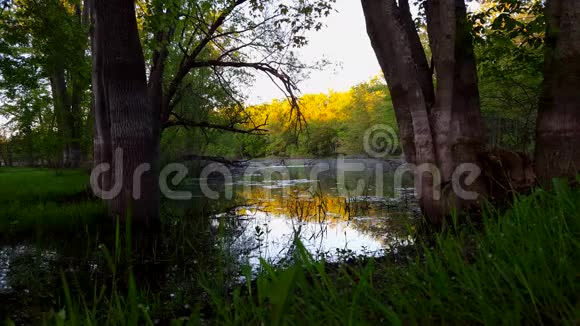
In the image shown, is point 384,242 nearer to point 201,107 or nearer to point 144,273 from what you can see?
point 144,273

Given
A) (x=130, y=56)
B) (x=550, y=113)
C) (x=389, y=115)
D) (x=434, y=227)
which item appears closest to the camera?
(x=550, y=113)

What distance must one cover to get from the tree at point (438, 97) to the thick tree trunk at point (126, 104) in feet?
13.8

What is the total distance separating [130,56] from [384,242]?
572 cm

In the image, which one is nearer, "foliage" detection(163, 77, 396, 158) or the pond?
the pond

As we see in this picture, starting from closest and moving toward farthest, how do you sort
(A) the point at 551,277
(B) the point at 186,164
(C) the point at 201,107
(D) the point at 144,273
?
(A) the point at 551,277 → (D) the point at 144,273 → (C) the point at 201,107 → (B) the point at 186,164

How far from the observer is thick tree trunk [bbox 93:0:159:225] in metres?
6.38

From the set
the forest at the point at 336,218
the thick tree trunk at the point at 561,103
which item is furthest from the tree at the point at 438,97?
the thick tree trunk at the point at 561,103

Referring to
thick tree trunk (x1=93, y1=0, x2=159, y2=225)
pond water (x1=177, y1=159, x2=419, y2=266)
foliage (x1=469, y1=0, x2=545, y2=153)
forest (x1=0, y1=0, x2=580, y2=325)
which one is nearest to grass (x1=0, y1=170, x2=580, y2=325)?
forest (x1=0, y1=0, x2=580, y2=325)

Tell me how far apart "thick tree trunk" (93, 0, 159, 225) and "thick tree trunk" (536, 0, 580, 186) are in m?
6.23

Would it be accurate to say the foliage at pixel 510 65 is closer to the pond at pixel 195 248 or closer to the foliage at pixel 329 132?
the pond at pixel 195 248

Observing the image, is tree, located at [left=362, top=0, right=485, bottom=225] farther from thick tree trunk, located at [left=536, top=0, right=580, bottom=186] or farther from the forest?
thick tree trunk, located at [left=536, top=0, right=580, bottom=186]

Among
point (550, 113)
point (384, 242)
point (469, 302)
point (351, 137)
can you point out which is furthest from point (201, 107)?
point (351, 137)

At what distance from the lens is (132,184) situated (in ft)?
21.6

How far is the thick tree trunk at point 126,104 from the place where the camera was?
6.38m
